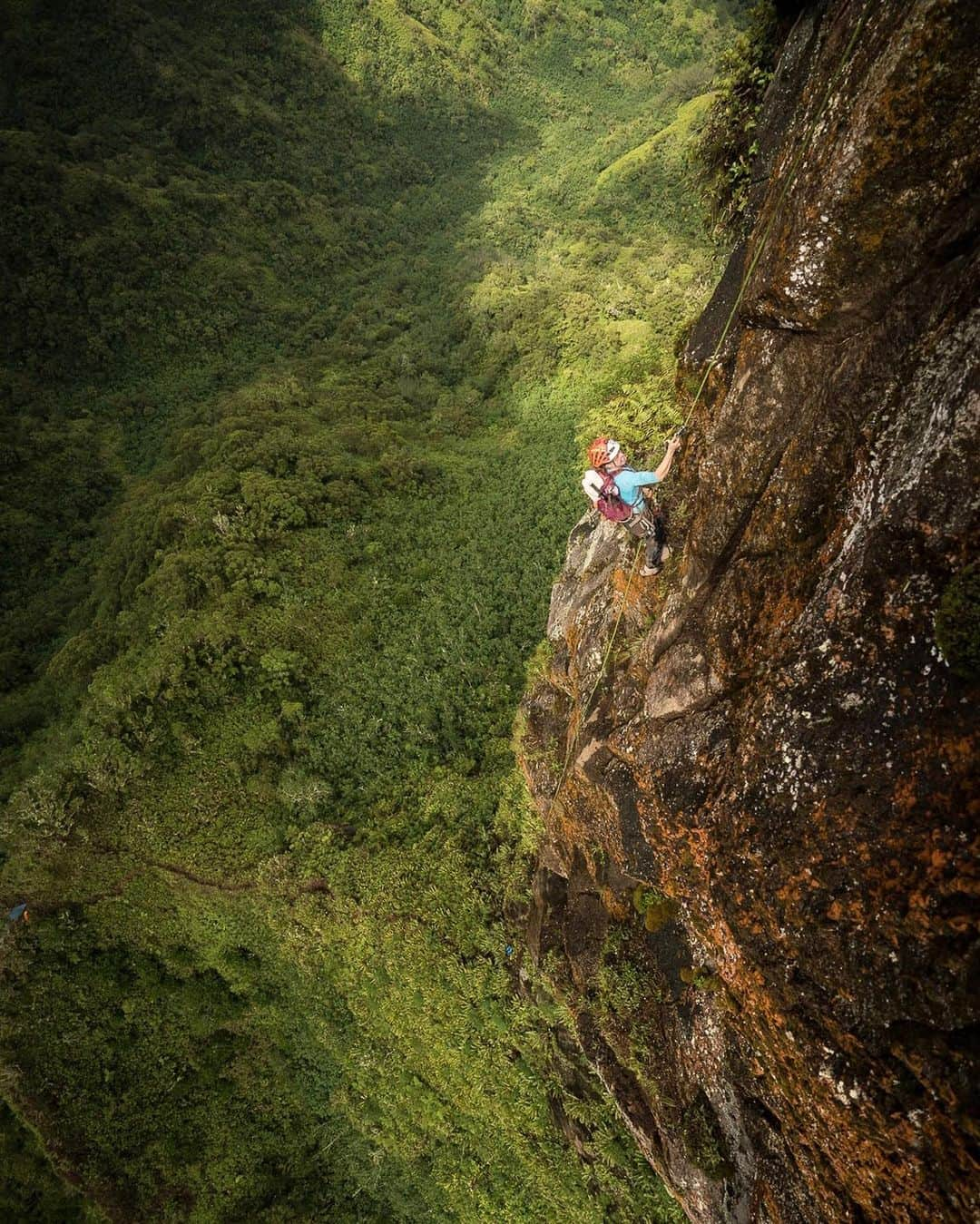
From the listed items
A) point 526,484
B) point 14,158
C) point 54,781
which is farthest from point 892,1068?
point 14,158

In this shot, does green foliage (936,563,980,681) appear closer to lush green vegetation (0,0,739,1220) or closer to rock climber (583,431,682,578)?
rock climber (583,431,682,578)

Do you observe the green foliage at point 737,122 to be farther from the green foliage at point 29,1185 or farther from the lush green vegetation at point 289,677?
the green foliage at point 29,1185

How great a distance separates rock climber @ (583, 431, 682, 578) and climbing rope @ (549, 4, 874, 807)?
1.30 feet

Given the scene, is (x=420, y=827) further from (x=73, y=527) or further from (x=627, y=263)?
(x=627, y=263)

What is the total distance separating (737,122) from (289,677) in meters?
15.1

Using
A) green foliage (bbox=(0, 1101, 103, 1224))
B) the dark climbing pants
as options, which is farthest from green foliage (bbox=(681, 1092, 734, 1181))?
green foliage (bbox=(0, 1101, 103, 1224))

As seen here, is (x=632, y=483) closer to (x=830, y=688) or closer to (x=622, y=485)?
(x=622, y=485)

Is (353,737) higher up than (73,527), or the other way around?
(73,527)

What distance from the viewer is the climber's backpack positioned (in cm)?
706

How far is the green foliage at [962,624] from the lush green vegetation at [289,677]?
843 cm

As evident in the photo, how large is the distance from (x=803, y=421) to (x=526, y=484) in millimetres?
17083

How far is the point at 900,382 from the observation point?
437 cm

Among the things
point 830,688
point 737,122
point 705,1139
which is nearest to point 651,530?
point 830,688

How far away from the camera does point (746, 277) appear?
21.2 ft
